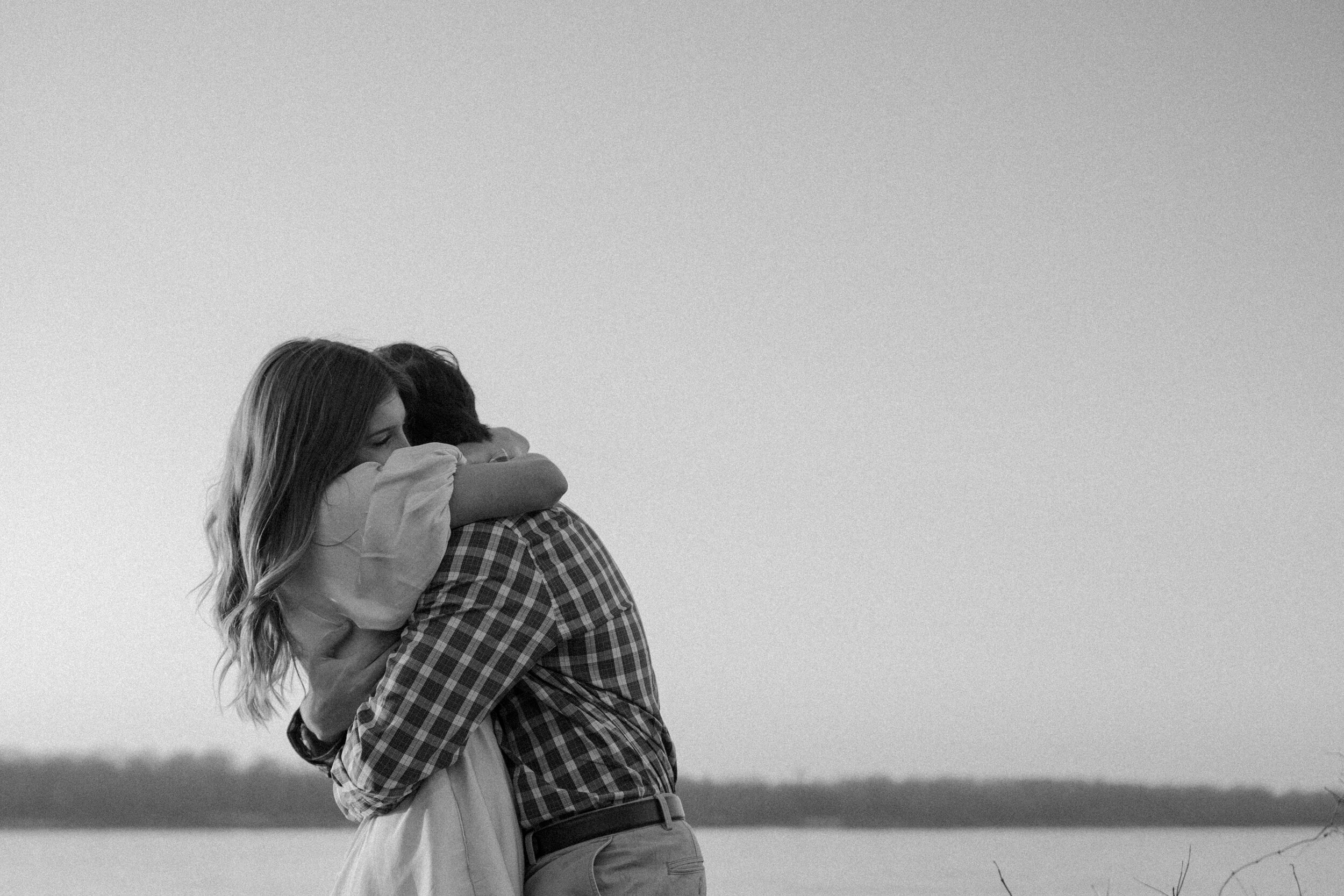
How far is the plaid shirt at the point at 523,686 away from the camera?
47.3 inches

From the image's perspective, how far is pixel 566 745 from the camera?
4.06 feet

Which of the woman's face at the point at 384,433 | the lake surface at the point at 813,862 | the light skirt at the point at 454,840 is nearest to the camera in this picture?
the light skirt at the point at 454,840

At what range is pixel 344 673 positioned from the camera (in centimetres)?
128

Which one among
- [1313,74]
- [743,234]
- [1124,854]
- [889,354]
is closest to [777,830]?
[1124,854]

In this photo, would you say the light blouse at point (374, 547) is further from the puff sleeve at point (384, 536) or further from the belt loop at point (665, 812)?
the belt loop at point (665, 812)

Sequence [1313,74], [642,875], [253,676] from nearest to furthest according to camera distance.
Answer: [642,875] → [253,676] → [1313,74]

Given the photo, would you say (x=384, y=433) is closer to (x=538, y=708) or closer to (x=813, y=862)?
(x=538, y=708)

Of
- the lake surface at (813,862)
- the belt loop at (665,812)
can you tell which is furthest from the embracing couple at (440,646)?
the lake surface at (813,862)

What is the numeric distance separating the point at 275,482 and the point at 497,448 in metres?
0.32

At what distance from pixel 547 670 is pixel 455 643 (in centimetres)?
11

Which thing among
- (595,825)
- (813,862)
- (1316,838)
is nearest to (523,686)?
(595,825)

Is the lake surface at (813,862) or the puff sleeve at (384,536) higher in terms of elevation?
the puff sleeve at (384,536)

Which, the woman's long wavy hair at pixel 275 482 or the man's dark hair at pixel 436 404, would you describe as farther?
the man's dark hair at pixel 436 404

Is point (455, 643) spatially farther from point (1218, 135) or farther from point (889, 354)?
point (1218, 135)
